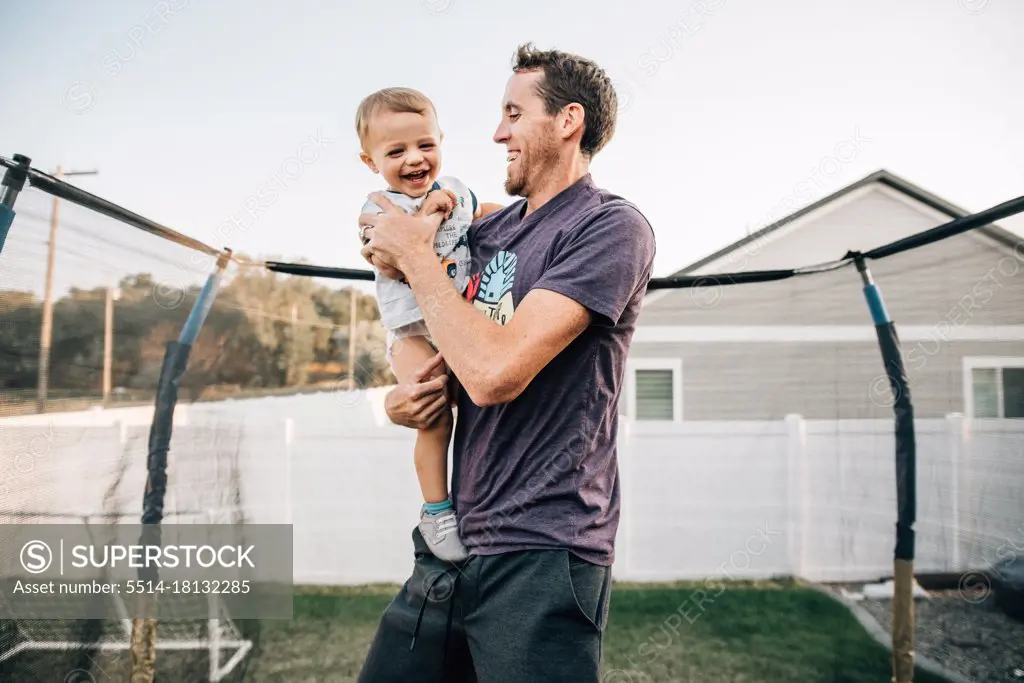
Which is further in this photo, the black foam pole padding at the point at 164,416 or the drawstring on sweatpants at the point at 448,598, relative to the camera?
the black foam pole padding at the point at 164,416

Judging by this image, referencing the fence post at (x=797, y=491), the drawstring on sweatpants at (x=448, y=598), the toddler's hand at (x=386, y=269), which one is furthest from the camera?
the fence post at (x=797, y=491)

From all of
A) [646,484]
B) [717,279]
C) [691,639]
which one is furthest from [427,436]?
[646,484]

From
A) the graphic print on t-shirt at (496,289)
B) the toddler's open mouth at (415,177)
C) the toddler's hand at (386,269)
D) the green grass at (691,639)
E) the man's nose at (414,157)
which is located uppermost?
the man's nose at (414,157)

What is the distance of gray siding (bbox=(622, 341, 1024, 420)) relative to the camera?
2.37 metres

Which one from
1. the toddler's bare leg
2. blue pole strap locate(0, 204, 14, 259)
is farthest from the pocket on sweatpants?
blue pole strap locate(0, 204, 14, 259)

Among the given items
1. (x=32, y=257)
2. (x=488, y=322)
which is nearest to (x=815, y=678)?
(x=488, y=322)

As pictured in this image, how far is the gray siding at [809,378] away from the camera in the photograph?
2.37m

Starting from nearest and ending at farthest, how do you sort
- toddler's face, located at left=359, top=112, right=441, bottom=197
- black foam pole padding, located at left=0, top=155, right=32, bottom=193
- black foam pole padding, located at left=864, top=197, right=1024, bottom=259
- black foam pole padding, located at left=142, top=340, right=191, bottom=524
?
toddler's face, located at left=359, top=112, right=441, bottom=197 → black foam pole padding, located at left=0, top=155, right=32, bottom=193 → black foam pole padding, located at left=864, top=197, right=1024, bottom=259 → black foam pole padding, located at left=142, top=340, right=191, bottom=524

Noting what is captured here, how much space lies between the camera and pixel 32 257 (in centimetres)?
189

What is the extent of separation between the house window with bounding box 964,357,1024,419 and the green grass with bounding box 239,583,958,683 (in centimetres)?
89

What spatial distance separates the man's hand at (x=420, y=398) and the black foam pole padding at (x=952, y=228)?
1561mm

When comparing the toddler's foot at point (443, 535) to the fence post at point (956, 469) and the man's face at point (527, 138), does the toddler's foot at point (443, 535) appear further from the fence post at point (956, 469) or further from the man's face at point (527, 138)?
the fence post at point (956, 469)

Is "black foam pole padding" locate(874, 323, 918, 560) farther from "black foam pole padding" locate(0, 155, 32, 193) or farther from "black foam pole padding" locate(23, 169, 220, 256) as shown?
"black foam pole padding" locate(0, 155, 32, 193)

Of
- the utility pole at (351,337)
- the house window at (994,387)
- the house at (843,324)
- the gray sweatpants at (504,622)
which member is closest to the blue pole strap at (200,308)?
the utility pole at (351,337)
